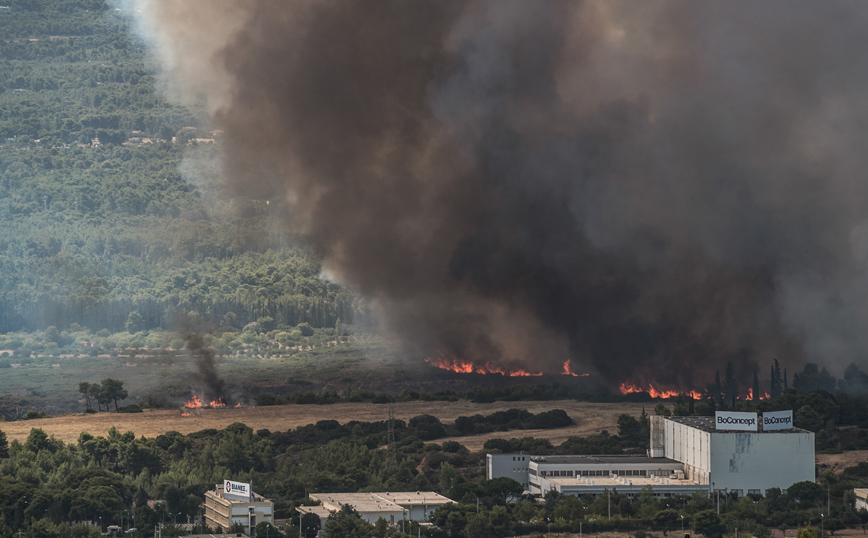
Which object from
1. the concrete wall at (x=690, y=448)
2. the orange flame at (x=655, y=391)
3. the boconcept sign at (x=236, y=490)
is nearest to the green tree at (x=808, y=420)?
the concrete wall at (x=690, y=448)

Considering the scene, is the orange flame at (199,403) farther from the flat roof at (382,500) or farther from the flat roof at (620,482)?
the flat roof at (620,482)

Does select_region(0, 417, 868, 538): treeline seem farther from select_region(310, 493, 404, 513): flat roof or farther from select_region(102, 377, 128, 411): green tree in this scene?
select_region(102, 377, 128, 411): green tree

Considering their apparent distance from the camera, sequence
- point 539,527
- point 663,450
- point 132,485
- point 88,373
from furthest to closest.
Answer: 1. point 88,373
2. point 663,450
3. point 132,485
4. point 539,527

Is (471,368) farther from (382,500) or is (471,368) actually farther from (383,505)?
(383,505)

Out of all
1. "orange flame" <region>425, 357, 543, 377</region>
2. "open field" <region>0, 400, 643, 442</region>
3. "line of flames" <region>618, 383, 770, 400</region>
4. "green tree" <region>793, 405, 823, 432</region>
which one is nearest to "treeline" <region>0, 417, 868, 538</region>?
"open field" <region>0, 400, 643, 442</region>

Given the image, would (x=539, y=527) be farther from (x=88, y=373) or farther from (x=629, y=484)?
(x=88, y=373)

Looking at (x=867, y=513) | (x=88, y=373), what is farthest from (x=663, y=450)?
(x=88, y=373)
